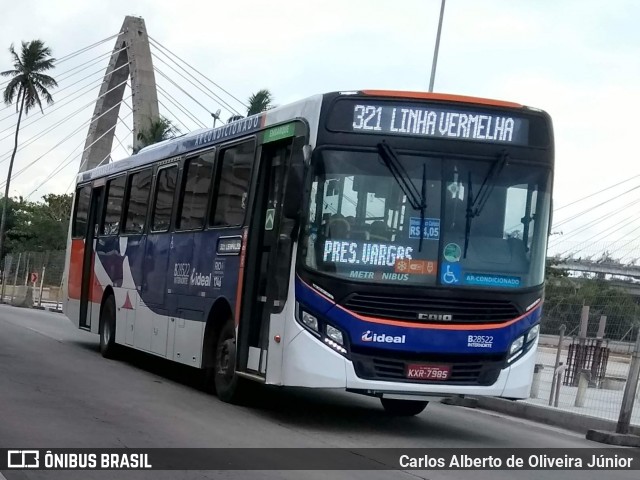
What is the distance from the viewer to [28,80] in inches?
2972

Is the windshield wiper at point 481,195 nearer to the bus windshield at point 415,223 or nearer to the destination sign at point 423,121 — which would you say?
the bus windshield at point 415,223

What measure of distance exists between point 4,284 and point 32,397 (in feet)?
150

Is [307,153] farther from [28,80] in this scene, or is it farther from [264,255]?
[28,80]

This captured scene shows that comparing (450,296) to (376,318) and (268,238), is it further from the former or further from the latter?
(268,238)

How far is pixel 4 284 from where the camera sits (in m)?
56.8

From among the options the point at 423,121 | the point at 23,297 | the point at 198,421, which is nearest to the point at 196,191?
the point at 198,421

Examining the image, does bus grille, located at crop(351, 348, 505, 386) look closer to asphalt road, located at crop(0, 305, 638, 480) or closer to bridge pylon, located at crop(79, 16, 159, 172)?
asphalt road, located at crop(0, 305, 638, 480)

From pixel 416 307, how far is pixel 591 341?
314 inches

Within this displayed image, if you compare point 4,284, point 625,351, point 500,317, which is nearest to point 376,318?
point 500,317

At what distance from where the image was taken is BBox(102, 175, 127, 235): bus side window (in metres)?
19.4

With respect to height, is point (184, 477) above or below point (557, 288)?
below

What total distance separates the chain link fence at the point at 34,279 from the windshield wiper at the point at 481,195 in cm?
3883

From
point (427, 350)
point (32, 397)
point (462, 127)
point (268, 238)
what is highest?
point (462, 127)

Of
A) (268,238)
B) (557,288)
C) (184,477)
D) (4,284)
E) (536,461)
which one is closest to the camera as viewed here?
(184,477)
